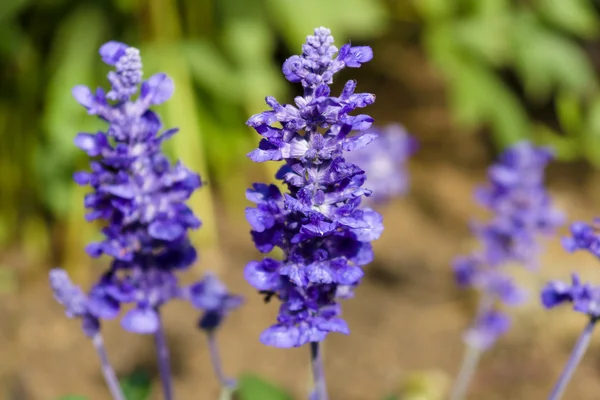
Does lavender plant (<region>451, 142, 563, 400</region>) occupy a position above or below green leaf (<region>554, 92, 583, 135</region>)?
below

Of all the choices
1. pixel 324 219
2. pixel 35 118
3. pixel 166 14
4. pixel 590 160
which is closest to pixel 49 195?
pixel 35 118

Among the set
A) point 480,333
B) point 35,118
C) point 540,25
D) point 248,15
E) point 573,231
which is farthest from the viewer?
point 540,25

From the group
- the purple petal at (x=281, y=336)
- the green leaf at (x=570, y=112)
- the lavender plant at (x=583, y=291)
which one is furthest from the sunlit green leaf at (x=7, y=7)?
the green leaf at (x=570, y=112)

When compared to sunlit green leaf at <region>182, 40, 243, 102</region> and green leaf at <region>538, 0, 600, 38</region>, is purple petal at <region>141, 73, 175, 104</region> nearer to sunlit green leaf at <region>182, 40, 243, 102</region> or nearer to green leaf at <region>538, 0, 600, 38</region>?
sunlit green leaf at <region>182, 40, 243, 102</region>

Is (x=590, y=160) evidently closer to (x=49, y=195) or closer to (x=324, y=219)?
(x=49, y=195)

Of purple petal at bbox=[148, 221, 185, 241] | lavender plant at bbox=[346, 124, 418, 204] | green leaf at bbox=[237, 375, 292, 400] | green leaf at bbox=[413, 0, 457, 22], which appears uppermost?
green leaf at bbox=[413, 0, 457, 22]

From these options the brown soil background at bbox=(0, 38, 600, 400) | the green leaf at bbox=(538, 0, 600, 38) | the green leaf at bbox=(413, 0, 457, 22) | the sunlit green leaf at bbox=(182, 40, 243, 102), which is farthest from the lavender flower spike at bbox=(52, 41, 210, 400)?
the green leaf at bbox=(538, 0, 600, 38)

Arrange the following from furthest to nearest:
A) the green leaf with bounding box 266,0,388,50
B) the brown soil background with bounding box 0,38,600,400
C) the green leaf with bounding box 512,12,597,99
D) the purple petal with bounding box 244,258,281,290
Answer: the green leaf with bounding box 512,12,597,99
the green leaf with bounding box 266,0,388,50
the brown soil background with bounding box 0,38,600,400
the purple petal with bounding box 244,258,281,290
